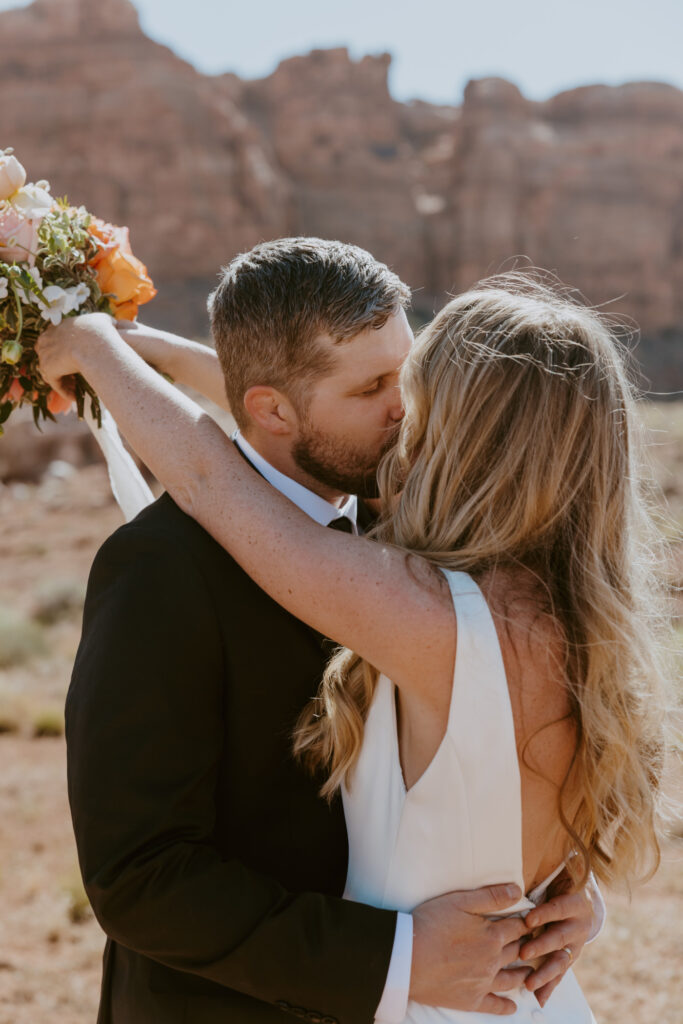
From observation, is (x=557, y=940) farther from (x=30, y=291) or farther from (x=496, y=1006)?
(x=30, y=291)

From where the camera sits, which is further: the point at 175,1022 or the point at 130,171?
the point at 130,171

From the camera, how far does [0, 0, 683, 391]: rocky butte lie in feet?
146

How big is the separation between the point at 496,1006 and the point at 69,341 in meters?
1.99

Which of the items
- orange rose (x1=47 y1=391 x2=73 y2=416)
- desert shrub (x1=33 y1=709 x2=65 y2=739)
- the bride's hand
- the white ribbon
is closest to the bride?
the bride's hand

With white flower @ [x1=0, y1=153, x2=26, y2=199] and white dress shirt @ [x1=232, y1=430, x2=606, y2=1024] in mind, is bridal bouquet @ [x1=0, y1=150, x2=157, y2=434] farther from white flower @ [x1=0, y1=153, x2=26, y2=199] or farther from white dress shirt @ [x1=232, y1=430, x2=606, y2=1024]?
white dress shirt @ [x1=232, y1=430, x2=606, y2=1024]

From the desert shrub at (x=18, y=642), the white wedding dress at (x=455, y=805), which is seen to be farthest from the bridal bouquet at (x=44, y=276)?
the desert shrub at (x=18, y=642)

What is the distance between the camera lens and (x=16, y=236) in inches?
100

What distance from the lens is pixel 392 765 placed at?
6.37 feet

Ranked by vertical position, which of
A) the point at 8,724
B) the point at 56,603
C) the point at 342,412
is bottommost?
the point at 56,603

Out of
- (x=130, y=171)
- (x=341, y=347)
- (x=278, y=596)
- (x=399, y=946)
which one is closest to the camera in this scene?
(x=399, y=946)

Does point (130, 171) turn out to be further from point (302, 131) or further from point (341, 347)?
point (341, 347)

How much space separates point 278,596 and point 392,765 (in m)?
0.44

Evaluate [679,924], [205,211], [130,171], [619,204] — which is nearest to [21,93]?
[130,171]

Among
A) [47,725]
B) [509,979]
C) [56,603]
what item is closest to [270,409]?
[509,979]
